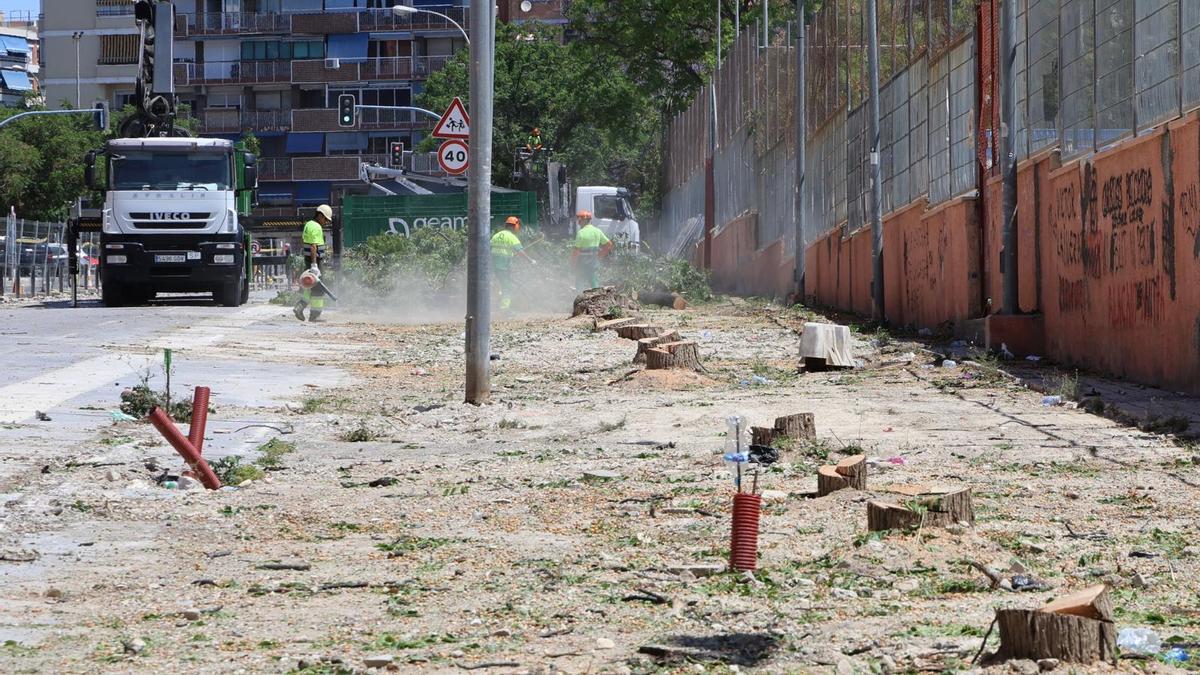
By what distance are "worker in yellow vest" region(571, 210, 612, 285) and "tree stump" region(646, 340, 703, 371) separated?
1446cm

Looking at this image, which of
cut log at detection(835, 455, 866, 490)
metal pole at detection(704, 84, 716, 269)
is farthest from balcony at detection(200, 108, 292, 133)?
cut log at detection(835, 455, 866, 490)

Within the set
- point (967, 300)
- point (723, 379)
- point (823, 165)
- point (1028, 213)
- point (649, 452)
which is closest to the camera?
point (649, 452)

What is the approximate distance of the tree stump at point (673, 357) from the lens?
570 inches

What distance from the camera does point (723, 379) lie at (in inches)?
573

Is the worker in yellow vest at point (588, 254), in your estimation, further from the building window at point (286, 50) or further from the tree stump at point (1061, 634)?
the building window at point (286, 50)

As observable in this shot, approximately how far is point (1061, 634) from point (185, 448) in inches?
193

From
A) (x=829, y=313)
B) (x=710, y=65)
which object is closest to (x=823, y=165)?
(x=829, y=313)

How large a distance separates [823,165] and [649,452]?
21117mm

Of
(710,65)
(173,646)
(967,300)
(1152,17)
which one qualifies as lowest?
(173,646)

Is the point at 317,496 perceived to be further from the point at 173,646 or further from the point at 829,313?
the point at 829,313

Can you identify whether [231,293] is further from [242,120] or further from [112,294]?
[242,120]

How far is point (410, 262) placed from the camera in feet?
100.0

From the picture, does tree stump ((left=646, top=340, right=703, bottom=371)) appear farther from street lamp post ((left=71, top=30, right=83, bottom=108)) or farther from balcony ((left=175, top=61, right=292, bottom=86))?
street lamp post ((left=71, top=30, right=83, bottom=108))

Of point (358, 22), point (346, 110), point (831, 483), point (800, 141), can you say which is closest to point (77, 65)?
point (358, 22)
